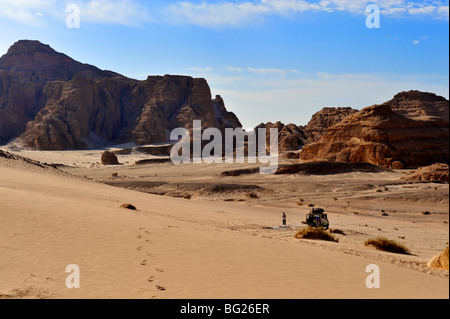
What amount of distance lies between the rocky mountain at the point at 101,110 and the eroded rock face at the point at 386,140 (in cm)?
4452

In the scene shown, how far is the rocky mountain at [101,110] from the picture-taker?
90875 mm

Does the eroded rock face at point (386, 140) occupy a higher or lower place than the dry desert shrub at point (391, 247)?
higher

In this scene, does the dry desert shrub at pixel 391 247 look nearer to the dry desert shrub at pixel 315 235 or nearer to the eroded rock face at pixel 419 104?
the dry desert shrub at pixel 315 235

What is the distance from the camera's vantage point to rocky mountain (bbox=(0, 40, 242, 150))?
298ft

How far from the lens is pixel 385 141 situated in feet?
161

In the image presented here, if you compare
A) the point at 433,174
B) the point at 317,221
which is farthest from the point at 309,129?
the point at 317,221

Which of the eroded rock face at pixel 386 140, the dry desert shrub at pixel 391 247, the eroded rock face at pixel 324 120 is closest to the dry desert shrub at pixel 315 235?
the dry desert shrub at pixel 391 247

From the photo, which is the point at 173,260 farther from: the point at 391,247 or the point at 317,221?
the point at 317,221

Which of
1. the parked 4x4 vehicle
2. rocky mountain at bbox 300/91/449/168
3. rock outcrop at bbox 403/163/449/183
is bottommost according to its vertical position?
the parked 4x4 vehicle

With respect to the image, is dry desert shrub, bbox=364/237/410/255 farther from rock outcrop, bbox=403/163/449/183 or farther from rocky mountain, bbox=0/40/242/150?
rocky mountain, bbox=0/40/242/150

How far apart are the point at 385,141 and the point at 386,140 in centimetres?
17

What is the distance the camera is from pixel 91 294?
5918 millimetres

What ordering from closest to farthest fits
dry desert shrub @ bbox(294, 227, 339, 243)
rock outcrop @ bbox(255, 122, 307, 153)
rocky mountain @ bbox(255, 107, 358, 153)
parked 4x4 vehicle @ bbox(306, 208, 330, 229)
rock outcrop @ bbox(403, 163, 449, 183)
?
1. dry desert shrub @ bbox(294, 227, 339, 243)
2. parked 4x4 vehicle @ bbox(306, 208, 330, 229)
3. rock outcrop @ bbox(403, 163, 449, 183)
4. rock outcrop @ bbox(255, 122, 307, 153)
5. rocky mountain @ bbox(255, 107, 358, 153)

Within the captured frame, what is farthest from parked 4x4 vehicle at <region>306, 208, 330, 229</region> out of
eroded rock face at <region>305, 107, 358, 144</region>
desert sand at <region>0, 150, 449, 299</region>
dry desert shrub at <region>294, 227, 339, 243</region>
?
eroded rock face at <region>305, 107, 358, 144</region>
